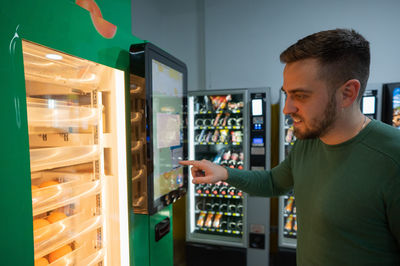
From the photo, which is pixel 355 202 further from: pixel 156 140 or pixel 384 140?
pixel 156 140

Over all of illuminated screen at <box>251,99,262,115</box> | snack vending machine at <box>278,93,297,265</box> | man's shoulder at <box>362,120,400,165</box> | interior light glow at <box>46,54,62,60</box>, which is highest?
interior light glow at <box>46,54,62,60</box>

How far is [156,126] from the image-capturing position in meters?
1.47

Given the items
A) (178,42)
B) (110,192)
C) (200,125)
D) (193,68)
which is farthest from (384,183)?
(178,42)

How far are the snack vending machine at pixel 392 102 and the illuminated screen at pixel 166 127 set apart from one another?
2421mm

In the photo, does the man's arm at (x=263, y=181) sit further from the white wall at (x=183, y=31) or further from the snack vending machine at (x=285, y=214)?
the white wall at (x=183, y=31)

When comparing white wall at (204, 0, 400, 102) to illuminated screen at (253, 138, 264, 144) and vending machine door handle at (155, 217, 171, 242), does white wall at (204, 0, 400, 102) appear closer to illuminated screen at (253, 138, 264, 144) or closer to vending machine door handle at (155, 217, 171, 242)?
illuminated screen at (253, 138, 264, 144)

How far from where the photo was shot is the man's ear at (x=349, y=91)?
1.04 metres

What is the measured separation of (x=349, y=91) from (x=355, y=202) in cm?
47

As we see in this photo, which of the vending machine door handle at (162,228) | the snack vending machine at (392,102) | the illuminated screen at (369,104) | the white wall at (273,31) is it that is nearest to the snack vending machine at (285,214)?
the white wall at (273,31)

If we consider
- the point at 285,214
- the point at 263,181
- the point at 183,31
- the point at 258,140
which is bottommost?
the point at 285,214

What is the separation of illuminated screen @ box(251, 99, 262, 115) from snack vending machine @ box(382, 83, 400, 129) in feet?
4.50

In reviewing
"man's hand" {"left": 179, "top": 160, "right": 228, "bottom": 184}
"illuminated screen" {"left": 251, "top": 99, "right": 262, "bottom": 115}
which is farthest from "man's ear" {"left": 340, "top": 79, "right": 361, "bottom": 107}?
"illuminated screen" {"left": 251, "top": 99, "right": 262, "bottom": 115}

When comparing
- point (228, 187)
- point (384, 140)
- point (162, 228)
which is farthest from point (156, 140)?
point (228, 187)

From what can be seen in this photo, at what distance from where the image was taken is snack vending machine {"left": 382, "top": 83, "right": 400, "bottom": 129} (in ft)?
8.77
